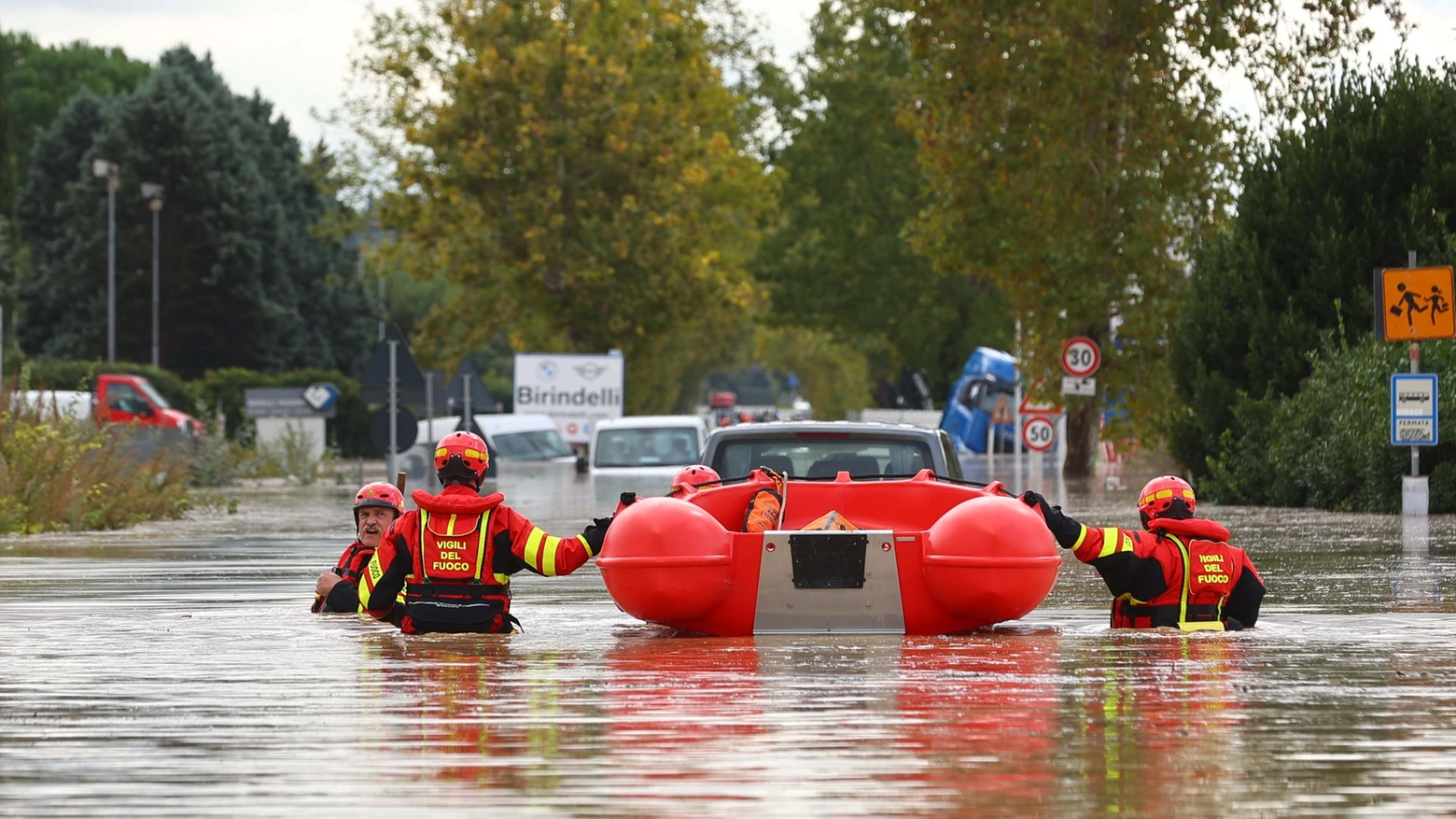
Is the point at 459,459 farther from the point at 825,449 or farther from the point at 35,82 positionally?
the point at 35,82

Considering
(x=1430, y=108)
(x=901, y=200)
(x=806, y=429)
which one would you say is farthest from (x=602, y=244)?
(x=806, y=429)

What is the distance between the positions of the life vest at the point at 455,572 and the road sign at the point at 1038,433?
31230 mm

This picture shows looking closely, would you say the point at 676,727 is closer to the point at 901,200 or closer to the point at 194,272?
the point at 901,200

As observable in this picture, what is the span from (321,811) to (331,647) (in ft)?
15.4

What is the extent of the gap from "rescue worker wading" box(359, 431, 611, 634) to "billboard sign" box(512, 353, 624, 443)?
4570 cm

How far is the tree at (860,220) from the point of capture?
Answer: 233 feet

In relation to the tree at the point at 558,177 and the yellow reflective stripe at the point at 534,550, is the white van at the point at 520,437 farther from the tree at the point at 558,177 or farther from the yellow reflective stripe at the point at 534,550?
the yellow reflective stripe at the point at 534,550

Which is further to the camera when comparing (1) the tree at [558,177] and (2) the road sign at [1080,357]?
(1) the tree at [558,177]

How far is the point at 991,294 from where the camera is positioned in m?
74.1

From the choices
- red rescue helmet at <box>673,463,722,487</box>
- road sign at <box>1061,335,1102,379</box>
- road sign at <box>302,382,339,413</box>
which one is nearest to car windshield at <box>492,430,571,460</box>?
road sign at <box>302,382,339,413</box>

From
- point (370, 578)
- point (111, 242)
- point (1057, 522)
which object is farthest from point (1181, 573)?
point (111, 242)

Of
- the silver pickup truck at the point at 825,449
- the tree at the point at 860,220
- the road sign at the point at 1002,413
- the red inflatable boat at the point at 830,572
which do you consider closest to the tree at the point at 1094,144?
the road sign at the point at 1002,413

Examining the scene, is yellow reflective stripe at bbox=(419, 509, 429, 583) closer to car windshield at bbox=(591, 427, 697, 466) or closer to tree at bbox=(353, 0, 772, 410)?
car windshield at bbox=(591, 427, 697, 466)

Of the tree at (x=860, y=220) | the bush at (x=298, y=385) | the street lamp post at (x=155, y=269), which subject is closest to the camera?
the bush at (x=298, y=385)
